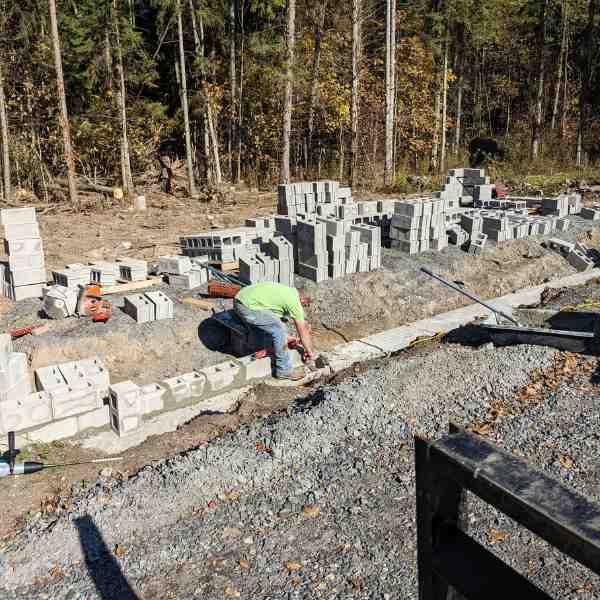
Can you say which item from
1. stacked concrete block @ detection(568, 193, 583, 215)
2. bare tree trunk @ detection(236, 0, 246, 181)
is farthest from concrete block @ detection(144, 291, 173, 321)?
bare tree trunk @ detection(236, 0, 246, 181)

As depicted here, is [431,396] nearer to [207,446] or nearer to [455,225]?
[207,446]

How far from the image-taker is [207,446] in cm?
611

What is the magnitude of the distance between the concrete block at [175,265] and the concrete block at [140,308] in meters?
1.51

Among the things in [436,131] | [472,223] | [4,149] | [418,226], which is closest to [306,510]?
[418,226]

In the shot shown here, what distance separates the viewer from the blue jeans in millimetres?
8109

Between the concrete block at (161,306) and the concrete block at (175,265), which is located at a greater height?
the concrete block at (175,265)

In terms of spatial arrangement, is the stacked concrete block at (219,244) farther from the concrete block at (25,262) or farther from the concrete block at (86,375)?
the concrete block at (86,375)

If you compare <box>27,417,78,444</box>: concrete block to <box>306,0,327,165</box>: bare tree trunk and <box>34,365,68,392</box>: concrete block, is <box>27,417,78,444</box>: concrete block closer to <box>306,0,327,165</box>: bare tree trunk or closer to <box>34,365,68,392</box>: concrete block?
<box>34,365,68,392</box>: concrete block

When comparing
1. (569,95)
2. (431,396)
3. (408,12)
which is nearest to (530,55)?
(569,95)

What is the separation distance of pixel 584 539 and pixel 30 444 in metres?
6.82

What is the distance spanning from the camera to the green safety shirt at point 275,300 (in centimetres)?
795

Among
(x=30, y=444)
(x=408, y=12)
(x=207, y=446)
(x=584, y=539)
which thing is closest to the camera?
(x=584, y=539)

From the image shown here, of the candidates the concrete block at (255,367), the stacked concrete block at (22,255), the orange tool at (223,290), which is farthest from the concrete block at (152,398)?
the stacked concrete block at (22,255)

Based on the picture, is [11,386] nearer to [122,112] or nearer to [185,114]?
[122,112]
